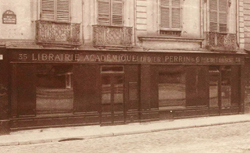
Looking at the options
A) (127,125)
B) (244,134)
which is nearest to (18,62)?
(127,125)

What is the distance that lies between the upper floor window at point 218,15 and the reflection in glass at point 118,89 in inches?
236

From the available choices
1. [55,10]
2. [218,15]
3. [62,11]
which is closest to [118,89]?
[62,11]

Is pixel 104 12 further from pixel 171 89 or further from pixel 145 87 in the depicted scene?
pixel 171 89

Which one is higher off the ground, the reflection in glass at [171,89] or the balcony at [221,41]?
the balcony at [221,41]

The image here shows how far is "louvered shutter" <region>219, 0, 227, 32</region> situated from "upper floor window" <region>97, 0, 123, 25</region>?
5.88 meters

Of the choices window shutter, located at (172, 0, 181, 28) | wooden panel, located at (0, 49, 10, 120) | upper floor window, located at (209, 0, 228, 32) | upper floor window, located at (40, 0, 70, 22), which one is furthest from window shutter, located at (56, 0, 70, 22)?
upper floor window, located at (209, 0, 228, 32)

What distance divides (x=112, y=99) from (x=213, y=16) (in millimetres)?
7291

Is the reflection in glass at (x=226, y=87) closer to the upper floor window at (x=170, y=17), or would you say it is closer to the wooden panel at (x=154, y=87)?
the upper floor window at (x=170, y=17)

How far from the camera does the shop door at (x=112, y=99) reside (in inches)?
520

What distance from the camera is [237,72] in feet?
54.3

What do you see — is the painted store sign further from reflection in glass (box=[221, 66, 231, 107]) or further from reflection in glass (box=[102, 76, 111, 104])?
reflection in glass (box=[102, 76, 111, 104])

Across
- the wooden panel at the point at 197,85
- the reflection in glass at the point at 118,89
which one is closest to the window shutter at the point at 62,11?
the reflection in glass at the point at 118,89

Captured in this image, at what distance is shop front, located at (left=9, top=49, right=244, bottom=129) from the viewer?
1188cm

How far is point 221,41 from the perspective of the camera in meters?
15.9
